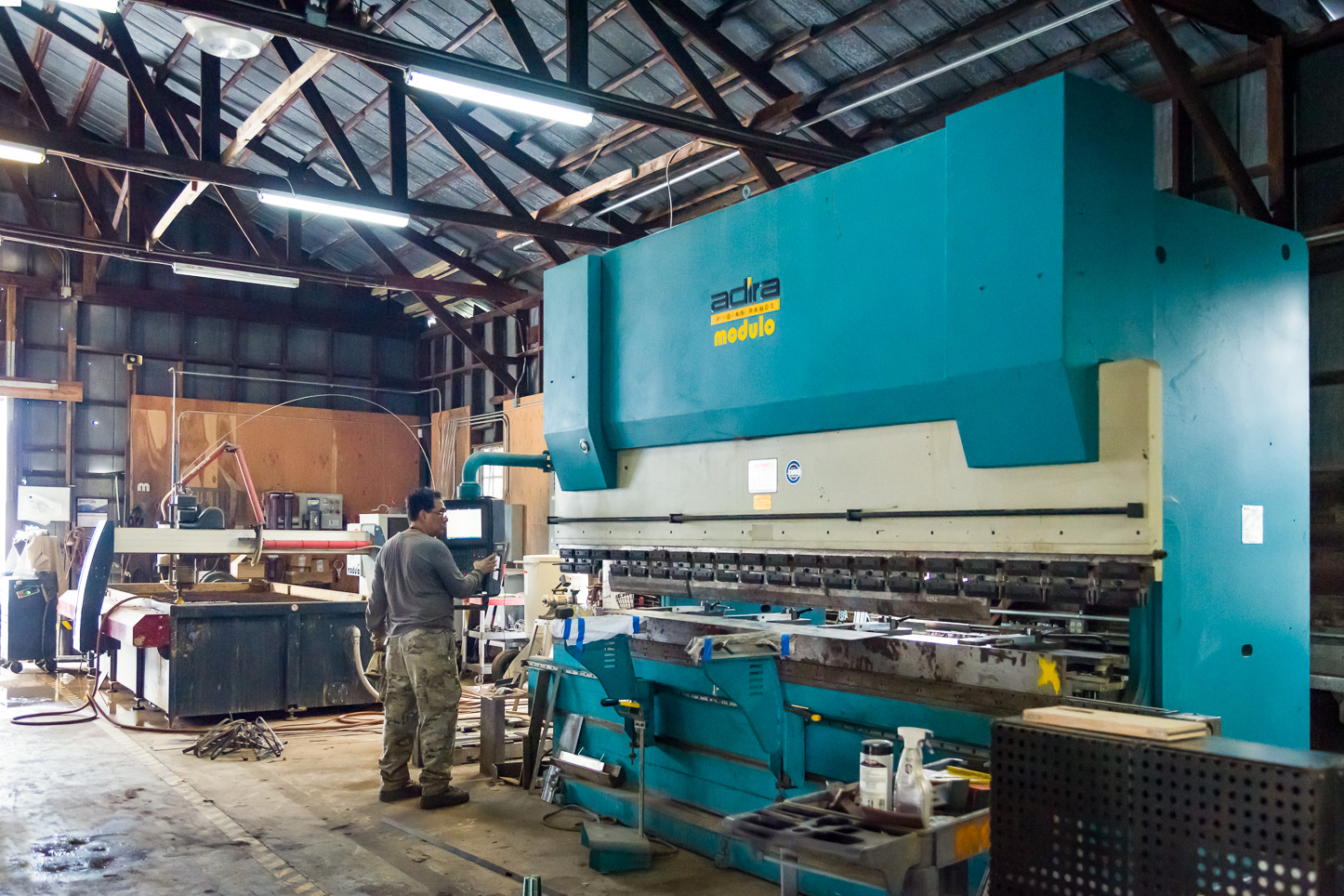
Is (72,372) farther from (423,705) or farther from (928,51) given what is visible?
(928,51)

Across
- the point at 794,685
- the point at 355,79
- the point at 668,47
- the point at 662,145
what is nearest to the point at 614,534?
the point at 794,685

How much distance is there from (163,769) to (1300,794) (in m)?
5.67

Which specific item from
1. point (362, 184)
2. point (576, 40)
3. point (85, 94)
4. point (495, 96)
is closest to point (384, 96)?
point (362, 184)

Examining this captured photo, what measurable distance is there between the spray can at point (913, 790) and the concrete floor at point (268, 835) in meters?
1.93

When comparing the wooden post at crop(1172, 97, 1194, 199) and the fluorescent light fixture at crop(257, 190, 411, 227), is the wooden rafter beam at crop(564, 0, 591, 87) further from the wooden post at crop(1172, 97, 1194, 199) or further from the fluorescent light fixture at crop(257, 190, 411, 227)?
the wooden post at crop(1172, 97, 1194, 199)

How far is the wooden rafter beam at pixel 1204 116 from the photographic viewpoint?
220 inches

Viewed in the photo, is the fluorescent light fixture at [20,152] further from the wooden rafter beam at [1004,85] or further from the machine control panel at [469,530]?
the wooden rafter beam at [1004,85]

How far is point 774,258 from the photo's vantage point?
133 inches

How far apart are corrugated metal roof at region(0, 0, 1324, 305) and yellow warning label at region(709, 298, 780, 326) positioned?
3.85 meters

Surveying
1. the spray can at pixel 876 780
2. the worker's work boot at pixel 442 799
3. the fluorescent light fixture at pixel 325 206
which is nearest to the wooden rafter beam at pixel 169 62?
the fluorescent light fixture at pixel 325 206

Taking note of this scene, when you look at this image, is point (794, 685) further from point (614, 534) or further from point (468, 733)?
point (468, 733)

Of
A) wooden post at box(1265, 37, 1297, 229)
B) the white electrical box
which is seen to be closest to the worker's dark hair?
wooden post at box(1265, 37, 1297, 229)

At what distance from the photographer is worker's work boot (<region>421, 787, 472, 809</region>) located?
4.95 m

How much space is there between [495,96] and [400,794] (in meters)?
3.79
